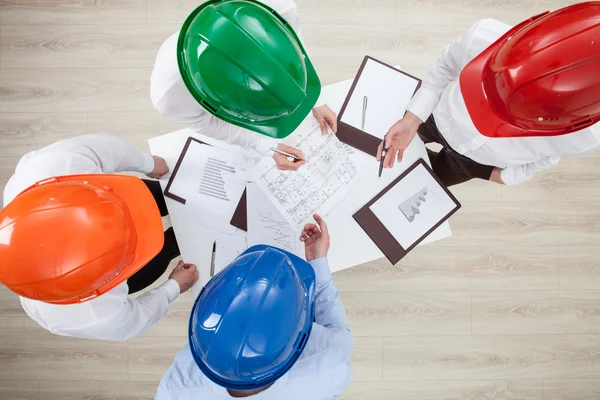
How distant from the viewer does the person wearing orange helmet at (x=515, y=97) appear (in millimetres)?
882

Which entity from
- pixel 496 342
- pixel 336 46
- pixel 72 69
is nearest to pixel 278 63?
pixel 336 46

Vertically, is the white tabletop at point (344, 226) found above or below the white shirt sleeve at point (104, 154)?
below

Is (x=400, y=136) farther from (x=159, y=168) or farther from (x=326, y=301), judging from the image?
(x=159, y=168)

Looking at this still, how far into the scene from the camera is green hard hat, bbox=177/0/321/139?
901 mm

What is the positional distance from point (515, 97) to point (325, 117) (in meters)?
0.66

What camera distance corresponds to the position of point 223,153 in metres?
1.51

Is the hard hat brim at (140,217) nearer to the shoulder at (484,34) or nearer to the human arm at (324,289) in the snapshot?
the human arm at (324,289)

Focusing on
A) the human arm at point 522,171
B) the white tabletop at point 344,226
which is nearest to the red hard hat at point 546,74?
the human arm at point 522,171

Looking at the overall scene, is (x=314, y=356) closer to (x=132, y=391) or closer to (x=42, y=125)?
(x=132, y=391)

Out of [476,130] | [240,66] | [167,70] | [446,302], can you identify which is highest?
[240,66]

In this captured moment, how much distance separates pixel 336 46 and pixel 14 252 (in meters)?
1.78

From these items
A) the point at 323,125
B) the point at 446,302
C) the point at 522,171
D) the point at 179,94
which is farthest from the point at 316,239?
the point at 446,302

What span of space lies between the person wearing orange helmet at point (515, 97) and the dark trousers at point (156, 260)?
0.92 meters

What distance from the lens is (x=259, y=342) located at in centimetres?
102
